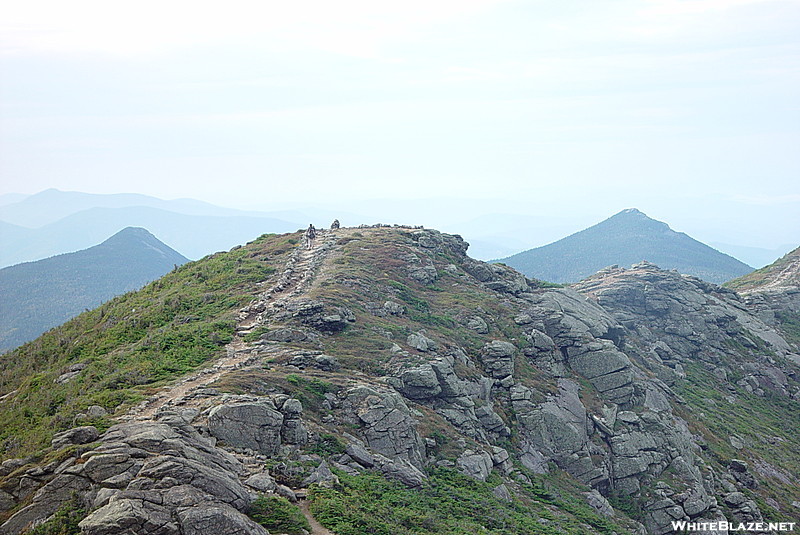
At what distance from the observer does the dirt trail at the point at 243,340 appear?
2355 centimetres

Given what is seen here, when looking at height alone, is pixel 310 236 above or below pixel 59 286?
above

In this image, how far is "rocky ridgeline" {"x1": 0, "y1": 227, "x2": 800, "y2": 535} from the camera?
16.3m

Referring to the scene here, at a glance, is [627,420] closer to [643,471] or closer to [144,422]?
[643,471]

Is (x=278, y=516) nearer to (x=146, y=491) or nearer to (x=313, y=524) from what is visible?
(x=313, y=524)

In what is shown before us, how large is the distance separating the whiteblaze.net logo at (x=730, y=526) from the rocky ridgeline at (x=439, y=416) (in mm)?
635

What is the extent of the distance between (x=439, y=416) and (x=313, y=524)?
13.4 meters

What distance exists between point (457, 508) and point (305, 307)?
48.9 ft

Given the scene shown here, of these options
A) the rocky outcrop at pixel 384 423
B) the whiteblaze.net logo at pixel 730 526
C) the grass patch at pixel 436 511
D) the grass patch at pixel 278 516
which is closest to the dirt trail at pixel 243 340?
the rocky outcrop at pixel 384 423

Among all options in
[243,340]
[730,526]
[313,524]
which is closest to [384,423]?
[313,524]

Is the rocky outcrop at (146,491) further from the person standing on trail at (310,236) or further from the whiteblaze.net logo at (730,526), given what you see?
the person standing on trail at (310,236)

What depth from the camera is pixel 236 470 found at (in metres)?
19.1

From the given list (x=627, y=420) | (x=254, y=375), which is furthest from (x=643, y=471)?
(x=254, y=375)

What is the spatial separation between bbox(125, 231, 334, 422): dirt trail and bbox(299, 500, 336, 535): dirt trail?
6.63 m

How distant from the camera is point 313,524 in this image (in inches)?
717
